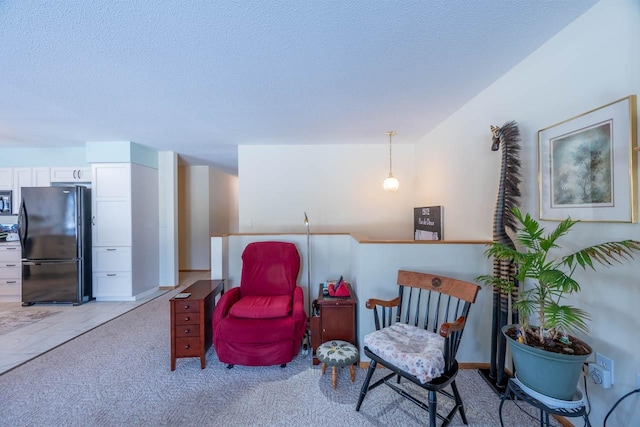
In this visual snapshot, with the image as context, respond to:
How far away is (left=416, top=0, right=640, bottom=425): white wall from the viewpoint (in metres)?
1.22

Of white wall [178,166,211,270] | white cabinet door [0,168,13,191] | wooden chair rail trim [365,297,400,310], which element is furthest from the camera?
white wall [178,166,211,270]

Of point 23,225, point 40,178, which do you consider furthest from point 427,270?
point 40,178

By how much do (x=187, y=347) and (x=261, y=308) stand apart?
71 cm

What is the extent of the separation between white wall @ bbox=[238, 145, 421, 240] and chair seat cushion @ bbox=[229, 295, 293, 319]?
1707 millimetres

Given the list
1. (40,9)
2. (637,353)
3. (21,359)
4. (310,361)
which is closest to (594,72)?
(637,353)

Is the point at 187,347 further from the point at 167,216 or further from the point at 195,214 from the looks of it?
the point at 195,214

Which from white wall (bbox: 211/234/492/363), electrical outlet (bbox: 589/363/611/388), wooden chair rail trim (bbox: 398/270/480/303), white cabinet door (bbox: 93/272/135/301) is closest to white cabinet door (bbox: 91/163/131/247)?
white cabinet door (bbox: 93/272/135/301)

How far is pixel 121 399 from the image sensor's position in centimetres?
181

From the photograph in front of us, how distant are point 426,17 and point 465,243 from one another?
1743 millimetres

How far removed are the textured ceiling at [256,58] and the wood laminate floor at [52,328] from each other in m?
2.52

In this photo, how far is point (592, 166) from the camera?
53.6 inches

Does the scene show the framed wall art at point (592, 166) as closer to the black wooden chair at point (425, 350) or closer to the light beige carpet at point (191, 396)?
the black wooden chair at point (425, 350)

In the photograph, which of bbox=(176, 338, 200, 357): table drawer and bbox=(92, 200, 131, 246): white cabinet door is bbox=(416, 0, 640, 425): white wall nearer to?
bbox=(176, 338, 200, 357): table drawer

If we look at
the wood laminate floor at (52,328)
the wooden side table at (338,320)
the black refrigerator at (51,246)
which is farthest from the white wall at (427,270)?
the black refrigerator at (51,246)
